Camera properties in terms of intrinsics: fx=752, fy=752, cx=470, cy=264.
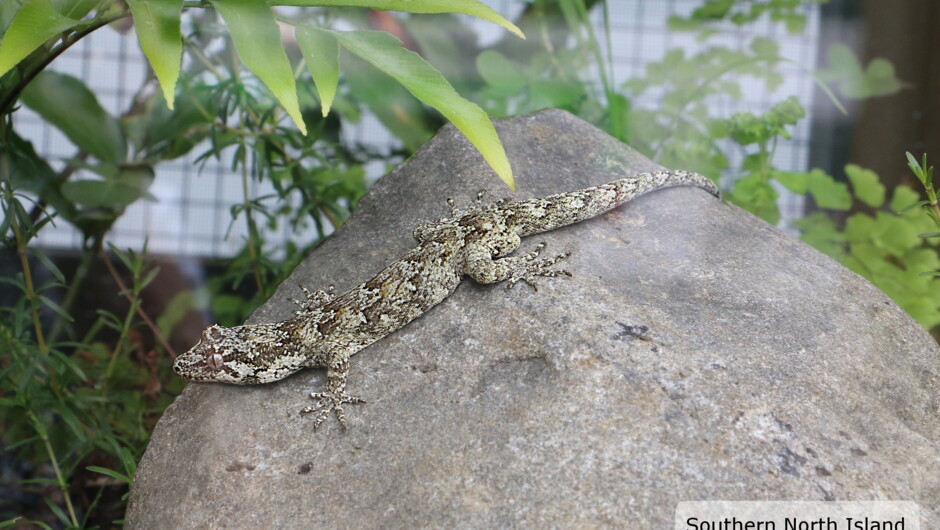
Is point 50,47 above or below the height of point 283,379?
above

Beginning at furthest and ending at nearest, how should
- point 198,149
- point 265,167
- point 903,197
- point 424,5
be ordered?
point 198,149 → point 903,197 → point 265,167 → point 424,5

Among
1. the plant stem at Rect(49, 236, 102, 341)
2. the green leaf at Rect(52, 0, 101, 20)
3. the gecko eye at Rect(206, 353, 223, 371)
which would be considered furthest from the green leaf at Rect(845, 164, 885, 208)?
the plant stem at Rect(49, 236, 102, 341)

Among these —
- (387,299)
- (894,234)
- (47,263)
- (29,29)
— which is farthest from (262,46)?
(894,234)

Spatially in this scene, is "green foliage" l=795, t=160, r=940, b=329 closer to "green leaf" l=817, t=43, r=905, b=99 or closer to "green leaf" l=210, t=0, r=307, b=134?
"green leaf" l=817, t=43, r=905, b=99

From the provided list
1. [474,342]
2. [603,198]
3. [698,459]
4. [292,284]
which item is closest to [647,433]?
[698,459]

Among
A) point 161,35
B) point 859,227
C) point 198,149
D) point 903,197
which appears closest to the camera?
point 161,35

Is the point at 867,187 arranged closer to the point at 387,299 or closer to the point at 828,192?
the point at 828,192

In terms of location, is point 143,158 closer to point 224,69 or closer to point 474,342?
point 224,69
